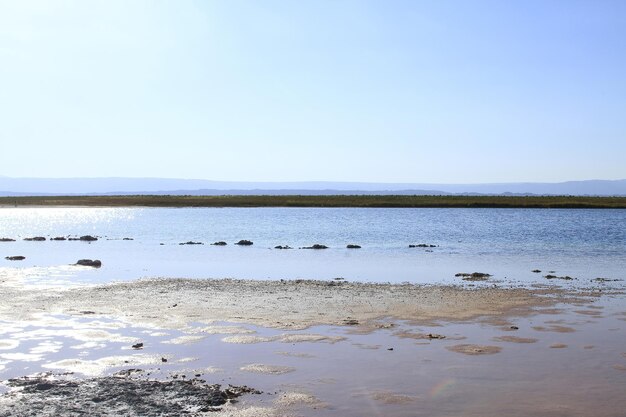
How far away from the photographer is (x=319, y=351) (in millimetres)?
15508

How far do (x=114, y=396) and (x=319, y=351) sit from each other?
5.60m

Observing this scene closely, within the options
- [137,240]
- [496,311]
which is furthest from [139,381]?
[137,240]

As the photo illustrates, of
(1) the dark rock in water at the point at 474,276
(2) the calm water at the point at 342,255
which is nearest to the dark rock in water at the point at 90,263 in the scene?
(2) the calm water at the point at 342,255

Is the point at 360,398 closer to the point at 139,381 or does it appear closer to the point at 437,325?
the point at 139,381

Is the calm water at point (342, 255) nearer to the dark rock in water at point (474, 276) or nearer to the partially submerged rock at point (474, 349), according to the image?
the dark rock in water at point (474, 276)

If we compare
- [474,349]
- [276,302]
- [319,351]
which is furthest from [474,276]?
[319,351]

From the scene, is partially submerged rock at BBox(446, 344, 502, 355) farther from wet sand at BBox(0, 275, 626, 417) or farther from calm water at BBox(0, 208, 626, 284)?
calm water at BBox(0, 208, 626, 284)

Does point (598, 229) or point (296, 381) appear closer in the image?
Result: point (296, 381)

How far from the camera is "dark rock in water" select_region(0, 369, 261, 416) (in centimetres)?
1060

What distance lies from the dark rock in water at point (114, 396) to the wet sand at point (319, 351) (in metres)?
0.05

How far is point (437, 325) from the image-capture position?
18.9 meters

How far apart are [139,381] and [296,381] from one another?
310 cm

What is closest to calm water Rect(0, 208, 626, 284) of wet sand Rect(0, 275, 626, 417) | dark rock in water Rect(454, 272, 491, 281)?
dark rock in water Rect(454, 272, 491, 281)

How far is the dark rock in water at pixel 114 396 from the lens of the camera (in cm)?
1060
